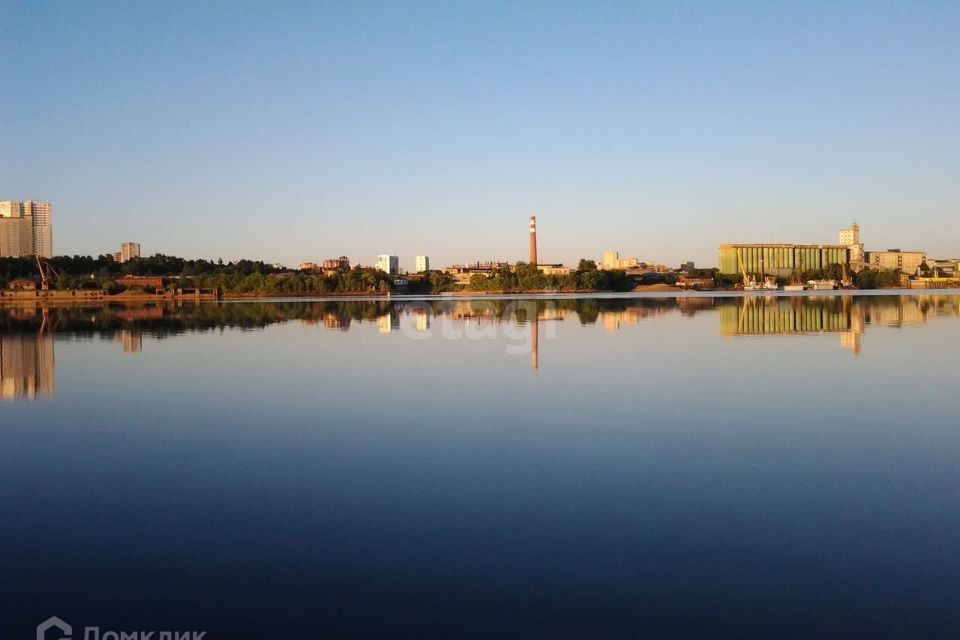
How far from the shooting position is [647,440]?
251 inches

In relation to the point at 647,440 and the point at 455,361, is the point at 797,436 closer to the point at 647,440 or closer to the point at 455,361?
the point at 647,440

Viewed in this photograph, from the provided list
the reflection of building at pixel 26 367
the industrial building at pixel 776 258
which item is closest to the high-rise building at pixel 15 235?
the industrial building at pixel 776 258

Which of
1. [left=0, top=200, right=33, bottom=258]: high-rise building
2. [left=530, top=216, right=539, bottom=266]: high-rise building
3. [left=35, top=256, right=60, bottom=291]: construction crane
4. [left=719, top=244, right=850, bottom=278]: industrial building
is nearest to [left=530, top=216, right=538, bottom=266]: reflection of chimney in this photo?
[left=530, top=216, right=539, bottom=266]: high-rise building

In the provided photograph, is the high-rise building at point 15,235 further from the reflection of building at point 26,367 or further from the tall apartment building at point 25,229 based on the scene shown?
the reflection of building at point 26,367

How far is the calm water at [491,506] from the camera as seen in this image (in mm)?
3275

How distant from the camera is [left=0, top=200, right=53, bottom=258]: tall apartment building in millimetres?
106000

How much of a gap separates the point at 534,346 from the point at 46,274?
77.5 meters

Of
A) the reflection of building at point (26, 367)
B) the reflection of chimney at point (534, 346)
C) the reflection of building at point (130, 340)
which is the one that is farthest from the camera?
the reflection of building at point (130, 340)

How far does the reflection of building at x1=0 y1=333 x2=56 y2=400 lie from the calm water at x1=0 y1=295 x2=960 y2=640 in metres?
0.20

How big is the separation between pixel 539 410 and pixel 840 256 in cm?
11727

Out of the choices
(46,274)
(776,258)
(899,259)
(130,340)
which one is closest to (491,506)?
(130,340)

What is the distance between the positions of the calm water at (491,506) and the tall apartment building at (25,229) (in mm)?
112151

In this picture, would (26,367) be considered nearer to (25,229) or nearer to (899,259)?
(25,229)

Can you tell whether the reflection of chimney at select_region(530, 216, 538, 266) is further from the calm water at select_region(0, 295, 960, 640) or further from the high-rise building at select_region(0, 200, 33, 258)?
the calm water at select_region(0, 295, 960, 640)
